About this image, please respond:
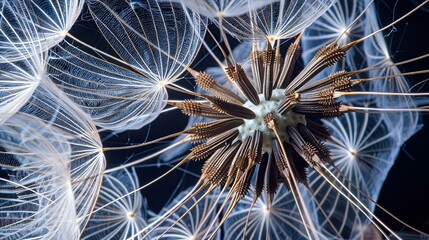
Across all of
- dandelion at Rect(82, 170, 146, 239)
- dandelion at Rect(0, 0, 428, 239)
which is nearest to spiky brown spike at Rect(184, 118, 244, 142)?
dandelion at Rect(0, 0, 428, 239)

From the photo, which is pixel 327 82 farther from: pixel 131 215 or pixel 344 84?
pixel 131 215

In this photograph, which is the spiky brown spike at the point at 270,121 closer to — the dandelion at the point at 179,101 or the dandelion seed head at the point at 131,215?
the dandelion at the point at 179,101

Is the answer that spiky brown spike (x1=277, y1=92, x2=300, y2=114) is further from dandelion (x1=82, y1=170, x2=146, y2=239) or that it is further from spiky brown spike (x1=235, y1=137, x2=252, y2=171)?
dandelion (x1=82, y1=170, x2=146, y2=239)

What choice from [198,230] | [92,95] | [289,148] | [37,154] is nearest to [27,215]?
[37,154]

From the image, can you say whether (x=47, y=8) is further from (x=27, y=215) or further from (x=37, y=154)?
(x=27, y=215)

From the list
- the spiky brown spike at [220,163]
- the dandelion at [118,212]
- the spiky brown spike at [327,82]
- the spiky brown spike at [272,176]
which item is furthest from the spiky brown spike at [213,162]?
the dandelion at [118,212]

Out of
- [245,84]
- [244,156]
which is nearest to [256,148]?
[244,156]
